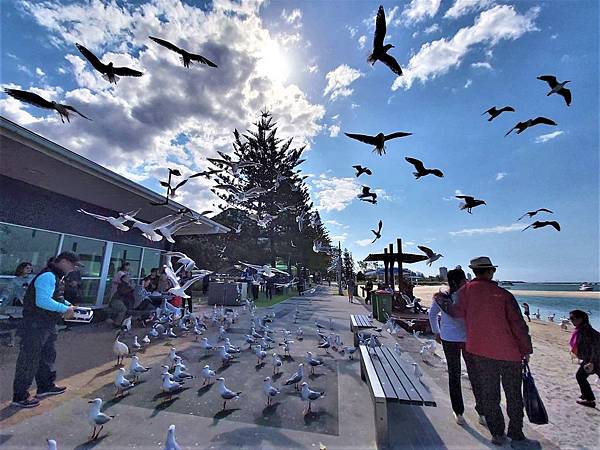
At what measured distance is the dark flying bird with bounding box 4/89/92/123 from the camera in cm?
416

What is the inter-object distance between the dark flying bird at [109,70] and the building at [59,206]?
1.93m

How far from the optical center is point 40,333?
3826 millimetres

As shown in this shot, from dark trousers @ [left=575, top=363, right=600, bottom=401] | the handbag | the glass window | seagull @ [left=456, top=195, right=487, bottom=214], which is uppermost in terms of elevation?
seagull @ [left=456, top=195, right=487, bottom=214]

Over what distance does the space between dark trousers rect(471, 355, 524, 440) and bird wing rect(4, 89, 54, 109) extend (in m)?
7.10

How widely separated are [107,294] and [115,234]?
2390 millimetres

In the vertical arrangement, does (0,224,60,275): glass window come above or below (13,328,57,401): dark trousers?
above

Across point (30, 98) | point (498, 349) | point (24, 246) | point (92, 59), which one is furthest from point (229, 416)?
point (24, 246)

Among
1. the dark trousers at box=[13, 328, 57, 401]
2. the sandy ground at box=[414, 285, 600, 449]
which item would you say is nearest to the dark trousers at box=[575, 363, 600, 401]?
the sandy ground at box=[414, 285, 600, 449]

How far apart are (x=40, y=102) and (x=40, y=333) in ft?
11.6

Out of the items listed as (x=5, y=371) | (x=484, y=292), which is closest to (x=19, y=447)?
(x=5, y=371)

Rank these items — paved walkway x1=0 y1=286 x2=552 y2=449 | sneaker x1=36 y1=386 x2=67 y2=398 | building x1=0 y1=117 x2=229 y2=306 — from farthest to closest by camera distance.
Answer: building x1=0 y1=117 x2=229 y2=306, sneaker x1=36 y1=386 x2=67 y2=398, paved walkway x1=0 y1=286 x2=552 y2=449

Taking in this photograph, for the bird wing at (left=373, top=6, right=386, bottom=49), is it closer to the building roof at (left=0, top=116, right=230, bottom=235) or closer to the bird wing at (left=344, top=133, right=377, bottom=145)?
the bird wing at (left=344, top=133, right=377, bottom=145)

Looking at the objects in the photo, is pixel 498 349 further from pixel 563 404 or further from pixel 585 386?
pixel 585 386

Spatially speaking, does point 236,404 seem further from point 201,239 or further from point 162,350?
point 201,239
